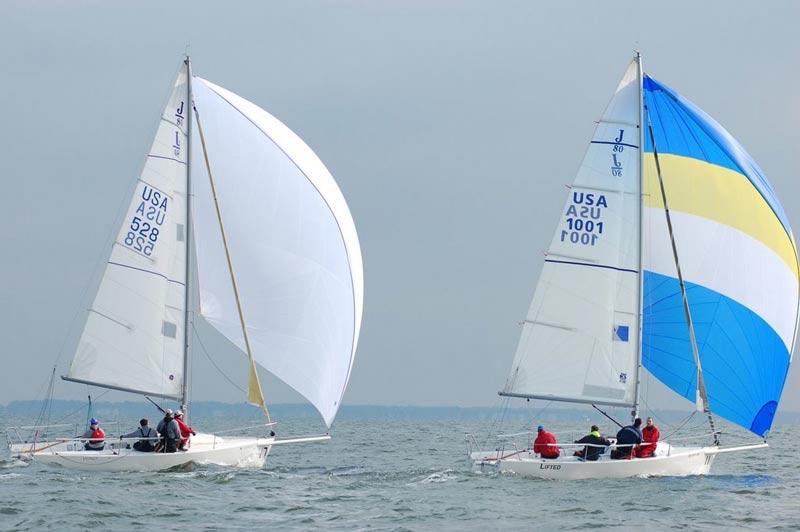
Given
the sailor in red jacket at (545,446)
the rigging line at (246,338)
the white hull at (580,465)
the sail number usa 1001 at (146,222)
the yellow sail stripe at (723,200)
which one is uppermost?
the yellow sail stripe at (723,200)

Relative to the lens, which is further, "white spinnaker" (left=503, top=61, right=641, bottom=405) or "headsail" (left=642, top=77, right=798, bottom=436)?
"headsail" (left=642, top=77, right=798, bottom=436)

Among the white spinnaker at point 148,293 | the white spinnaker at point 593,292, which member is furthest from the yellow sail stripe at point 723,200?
the white spinnaker at point 148,293

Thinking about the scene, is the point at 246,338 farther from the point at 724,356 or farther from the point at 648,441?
the point at 724,356

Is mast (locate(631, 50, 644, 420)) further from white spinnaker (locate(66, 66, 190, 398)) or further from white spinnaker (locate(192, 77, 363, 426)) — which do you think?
white spinnaker (locate(66, 66, 190, 398))

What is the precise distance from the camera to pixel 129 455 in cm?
2250

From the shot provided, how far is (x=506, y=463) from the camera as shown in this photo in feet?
72.5

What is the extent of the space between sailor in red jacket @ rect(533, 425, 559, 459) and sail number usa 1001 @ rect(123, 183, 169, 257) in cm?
832

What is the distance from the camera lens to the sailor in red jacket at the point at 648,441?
22297 millimetres

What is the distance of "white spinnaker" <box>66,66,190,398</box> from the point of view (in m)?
23.9

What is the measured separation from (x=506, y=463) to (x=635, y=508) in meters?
3.28

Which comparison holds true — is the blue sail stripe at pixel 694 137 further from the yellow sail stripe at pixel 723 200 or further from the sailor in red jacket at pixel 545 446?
the sailor in red jacket at pixel 545 446

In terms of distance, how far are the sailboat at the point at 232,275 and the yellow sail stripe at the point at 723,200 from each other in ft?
21.5

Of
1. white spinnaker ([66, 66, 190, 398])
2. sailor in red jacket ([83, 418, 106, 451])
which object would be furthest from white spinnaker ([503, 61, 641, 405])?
sailor in red jacket ([83, 418, 106, 451])

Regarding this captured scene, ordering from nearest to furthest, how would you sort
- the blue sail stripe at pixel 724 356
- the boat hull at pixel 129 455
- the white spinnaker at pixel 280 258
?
the boat hull at pixel 129 455 → the blue sail stripe at pixel 724 356 → the white spinnaker at pixel 280 258
